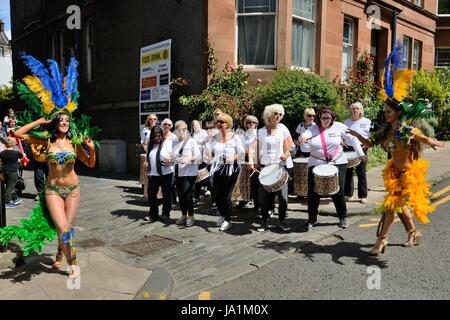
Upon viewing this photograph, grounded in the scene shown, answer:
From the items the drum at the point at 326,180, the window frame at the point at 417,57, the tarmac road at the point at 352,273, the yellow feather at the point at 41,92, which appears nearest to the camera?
the tarmac road at the point at 352,273

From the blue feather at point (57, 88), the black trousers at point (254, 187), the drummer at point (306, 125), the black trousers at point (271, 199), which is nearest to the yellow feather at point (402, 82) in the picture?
the black trousers at point (271, 199)

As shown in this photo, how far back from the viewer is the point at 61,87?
16.9ft

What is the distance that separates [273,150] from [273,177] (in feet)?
1.66

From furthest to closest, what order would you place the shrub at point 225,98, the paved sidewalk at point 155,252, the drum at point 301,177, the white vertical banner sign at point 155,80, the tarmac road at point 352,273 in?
the white vertical banner sign at point 155,80, the shrub at point 225,98, the drum at point 301,177, the paved sidewalk at point 155,252, the tarmac road at point 352,273

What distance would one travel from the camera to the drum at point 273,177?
20.7ft

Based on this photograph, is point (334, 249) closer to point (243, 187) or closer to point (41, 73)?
point (243, 187)

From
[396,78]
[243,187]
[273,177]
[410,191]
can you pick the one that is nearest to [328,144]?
[273,177]

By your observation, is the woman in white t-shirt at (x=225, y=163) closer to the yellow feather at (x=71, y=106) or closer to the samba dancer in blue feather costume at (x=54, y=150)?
the samba dancer in blue feather costume at (x=54, y=150)

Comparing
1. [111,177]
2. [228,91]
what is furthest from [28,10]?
[228,91]

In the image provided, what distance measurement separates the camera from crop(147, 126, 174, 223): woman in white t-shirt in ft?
24.0

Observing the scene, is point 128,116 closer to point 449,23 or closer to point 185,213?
point 185,213

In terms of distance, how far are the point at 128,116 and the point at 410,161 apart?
1068 cm

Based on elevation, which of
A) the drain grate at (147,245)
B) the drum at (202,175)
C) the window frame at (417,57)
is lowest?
the drain grate at (147,245)

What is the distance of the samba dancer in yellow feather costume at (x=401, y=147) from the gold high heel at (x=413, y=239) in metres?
0.30
